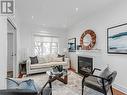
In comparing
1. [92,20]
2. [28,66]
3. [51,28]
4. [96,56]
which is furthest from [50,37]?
[96,56]

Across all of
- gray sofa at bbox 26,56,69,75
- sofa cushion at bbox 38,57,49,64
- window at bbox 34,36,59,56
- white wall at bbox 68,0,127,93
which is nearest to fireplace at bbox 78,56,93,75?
white wall at bbox 68,0,127,93

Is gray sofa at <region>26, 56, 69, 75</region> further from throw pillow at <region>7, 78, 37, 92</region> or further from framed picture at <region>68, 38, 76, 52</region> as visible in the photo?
throw pillow at <region>7, 78, 37, 92</region>

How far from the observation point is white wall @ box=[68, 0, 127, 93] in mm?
2898

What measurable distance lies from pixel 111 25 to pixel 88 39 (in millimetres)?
1328

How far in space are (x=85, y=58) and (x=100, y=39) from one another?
1104 millimetres

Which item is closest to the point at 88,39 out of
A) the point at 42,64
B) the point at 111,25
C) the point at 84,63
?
the point at 84,63

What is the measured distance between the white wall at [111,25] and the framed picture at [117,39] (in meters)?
0.12

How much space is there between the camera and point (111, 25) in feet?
10.9

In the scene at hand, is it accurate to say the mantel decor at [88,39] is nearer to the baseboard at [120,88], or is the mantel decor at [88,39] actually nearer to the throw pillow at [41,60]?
the baseboard at [120,88]

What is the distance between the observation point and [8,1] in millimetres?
1777

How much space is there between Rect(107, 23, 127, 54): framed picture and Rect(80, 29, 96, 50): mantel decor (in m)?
0.81

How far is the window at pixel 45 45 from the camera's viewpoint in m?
6.20

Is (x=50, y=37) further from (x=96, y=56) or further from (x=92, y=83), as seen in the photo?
(x=92, y=83)

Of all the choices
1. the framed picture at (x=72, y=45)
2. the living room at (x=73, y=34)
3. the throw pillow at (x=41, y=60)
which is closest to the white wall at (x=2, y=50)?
the living room at (x=73, y=34)
